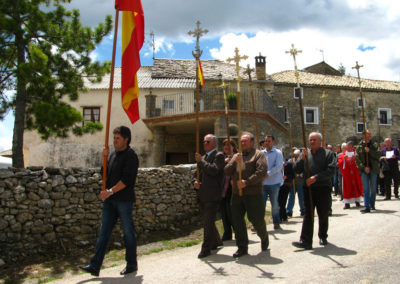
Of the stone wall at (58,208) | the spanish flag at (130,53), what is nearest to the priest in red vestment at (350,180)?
the stone wall at (58,208)

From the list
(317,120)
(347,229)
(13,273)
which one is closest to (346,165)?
(347,229)

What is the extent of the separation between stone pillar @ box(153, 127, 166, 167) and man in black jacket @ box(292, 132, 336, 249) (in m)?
13.8

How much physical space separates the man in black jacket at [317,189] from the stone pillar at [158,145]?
13.8 m

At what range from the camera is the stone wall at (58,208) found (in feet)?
19.7

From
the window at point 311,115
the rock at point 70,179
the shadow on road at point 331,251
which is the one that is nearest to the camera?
the shadow on road at point 331,251

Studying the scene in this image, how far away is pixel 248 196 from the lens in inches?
185

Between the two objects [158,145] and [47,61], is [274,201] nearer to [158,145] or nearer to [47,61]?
[47,61]

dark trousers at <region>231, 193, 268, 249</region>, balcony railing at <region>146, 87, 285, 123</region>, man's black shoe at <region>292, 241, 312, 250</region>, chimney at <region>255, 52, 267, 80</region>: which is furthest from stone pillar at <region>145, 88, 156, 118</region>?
man's black shoe at <region>292, 241, 312, 250</region>

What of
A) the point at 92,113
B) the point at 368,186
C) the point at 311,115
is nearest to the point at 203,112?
the point at 92,113

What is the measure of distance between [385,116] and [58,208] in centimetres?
3053

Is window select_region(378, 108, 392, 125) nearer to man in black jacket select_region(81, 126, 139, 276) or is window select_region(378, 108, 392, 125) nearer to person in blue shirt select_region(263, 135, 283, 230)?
person in blue shirt select_region(263, 135, 283, 230)

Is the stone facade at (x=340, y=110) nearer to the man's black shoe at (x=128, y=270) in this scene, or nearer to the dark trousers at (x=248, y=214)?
the dark trousers at (x=248, y=214)

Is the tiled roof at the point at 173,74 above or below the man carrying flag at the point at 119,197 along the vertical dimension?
above

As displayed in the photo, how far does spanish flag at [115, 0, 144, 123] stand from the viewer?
16.5 feet
